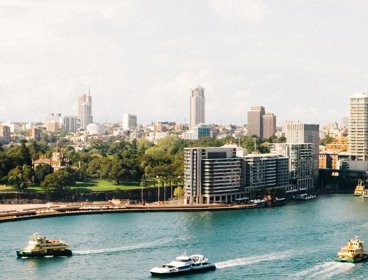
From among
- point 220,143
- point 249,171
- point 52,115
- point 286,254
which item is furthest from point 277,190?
point 52,115

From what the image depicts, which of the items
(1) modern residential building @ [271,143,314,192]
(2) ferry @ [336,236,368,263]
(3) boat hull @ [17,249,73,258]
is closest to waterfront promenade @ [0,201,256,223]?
(1) modern residential building @ [271,143,314,192]

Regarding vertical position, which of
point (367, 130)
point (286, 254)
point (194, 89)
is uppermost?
point (194, 89)

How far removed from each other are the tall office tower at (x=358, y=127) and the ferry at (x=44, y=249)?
3606cm

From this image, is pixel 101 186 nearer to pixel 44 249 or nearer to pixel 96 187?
pixel 96 187

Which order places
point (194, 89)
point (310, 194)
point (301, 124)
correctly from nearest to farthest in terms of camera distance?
point (310, 194), point (301, 124), point (194, 89)

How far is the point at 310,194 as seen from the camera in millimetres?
49500

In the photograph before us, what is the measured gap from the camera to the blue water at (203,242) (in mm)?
24016

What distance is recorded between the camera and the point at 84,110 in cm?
15588

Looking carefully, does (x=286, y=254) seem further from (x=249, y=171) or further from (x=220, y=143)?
(x=220, y=143)

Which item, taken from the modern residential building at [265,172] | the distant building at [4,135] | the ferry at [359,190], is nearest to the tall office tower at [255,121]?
the distant building at [4,135]

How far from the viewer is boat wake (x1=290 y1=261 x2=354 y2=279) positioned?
23.3 m

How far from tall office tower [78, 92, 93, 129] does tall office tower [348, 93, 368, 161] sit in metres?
98.4

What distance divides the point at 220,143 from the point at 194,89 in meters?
61.7

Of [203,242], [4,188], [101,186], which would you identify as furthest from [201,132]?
[203,242]
